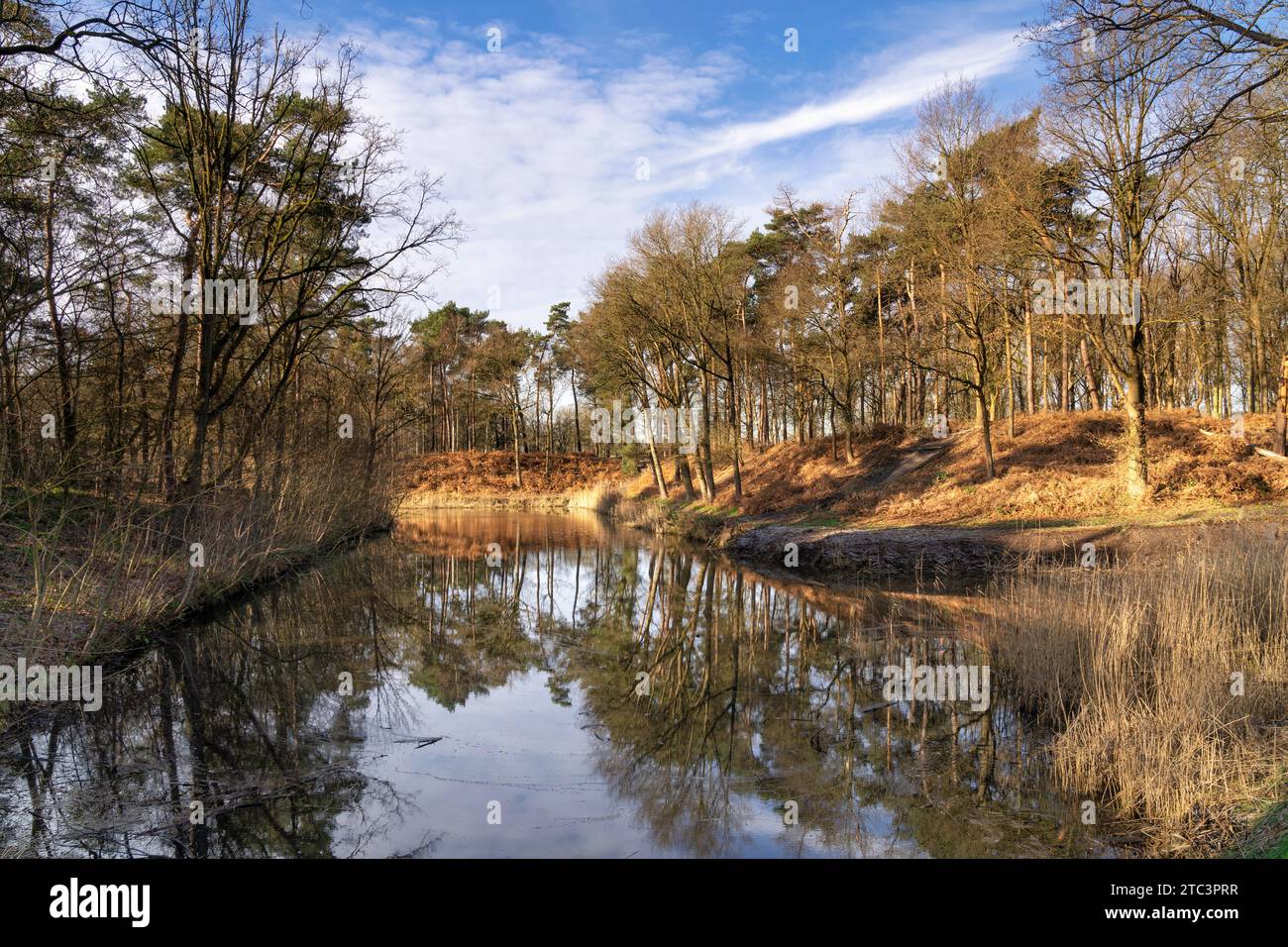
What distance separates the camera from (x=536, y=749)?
21.3 feet

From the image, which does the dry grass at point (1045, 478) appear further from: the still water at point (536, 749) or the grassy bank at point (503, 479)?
the grassy bank at point (503, 479)

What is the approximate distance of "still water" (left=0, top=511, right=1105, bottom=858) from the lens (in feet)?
15.3

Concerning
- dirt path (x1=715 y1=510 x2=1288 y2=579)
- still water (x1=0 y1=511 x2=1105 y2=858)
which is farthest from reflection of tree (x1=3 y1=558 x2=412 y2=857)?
dirt path (x1=715 y1=510 x2=1288 y2=579)

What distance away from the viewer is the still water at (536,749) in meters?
4.67

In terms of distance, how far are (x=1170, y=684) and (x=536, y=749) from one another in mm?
5097

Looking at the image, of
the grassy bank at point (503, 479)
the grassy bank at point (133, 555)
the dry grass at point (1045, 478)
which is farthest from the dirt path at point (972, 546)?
the grassy bank at point (503, 479)

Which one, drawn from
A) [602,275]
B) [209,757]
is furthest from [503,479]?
[209,757]

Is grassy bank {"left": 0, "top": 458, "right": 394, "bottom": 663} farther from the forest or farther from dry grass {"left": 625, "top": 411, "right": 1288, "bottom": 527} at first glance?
dry grass {"left": 625, "top": 411, "right": 1288, "bottom": 527}

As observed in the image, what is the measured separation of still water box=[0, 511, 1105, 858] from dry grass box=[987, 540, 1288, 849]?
418 mm

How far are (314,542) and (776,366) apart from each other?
22733mm

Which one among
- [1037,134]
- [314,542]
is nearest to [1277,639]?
[1037,134]

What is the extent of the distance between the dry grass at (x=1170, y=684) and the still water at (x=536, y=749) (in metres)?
0.42
